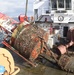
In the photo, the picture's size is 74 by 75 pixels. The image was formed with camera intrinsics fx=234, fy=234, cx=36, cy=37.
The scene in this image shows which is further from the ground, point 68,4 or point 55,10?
point 68,4

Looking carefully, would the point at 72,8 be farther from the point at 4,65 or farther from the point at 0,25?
the point at 4,65

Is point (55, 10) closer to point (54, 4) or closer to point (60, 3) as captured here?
point (54, 4)

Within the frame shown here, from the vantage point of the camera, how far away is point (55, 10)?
26.2 m

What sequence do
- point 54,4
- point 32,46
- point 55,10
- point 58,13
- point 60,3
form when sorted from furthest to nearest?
point 54,4
point 60,3
point 55,10
point 58,13
point 32,46

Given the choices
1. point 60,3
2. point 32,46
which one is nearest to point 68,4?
point 60,3

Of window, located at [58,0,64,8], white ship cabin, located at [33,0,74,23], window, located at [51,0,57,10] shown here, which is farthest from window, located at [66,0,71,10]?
window, located at [51,0,57,10]

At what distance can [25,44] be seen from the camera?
48.9 feet

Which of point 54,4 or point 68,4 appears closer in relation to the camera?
point 68,4

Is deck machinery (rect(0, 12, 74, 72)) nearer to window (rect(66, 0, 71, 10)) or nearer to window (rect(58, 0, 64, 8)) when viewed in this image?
window (rect(66, 0, 71, 10))

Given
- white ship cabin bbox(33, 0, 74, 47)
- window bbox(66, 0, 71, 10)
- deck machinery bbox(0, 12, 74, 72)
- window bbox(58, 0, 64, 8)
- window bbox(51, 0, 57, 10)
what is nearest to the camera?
deck machinery bbox(0, 12, 74, 72)

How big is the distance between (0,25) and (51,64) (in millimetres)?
4926

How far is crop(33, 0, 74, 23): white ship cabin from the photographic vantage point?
24.9 metres

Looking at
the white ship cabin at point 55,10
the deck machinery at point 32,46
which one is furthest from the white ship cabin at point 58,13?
the deck machinery at point 32,46

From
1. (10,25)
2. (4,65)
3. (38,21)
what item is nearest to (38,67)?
(10,25)
